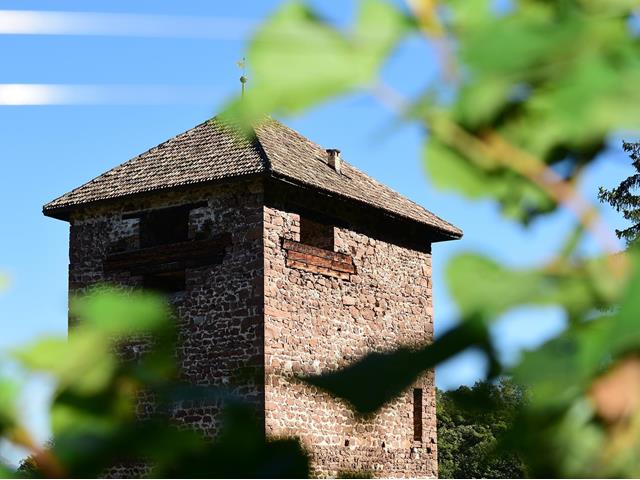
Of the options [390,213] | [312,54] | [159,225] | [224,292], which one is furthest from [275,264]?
[312,54]

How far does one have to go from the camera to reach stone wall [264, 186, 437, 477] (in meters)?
14.0

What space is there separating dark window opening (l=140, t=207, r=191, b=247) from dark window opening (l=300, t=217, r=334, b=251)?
186 cm

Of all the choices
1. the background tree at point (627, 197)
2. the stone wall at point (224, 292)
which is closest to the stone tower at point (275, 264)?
the stone wall at point (224, 292)

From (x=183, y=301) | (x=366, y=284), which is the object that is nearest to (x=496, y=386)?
(x=183, y=301)

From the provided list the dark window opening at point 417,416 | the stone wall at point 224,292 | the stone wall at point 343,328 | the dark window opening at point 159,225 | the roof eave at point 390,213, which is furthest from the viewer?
the dark window opening at point 417,416

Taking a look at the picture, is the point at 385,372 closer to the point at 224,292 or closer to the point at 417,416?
the point at 224,292

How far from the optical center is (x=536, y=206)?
0.73m

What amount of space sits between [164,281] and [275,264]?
7.73ft

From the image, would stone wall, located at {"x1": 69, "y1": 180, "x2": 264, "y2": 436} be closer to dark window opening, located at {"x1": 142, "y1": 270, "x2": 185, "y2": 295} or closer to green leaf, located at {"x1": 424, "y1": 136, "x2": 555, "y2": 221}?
dark window opening, located at {"x1": 142, "y1": 270, "x2": 185, "y2": 295}

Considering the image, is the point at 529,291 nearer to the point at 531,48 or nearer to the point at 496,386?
the point at 531,48

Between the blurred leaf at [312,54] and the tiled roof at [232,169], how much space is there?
13.5m

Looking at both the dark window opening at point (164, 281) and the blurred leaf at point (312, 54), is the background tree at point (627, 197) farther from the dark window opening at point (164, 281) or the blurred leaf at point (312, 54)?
the blurred leaf at point (312, 54)

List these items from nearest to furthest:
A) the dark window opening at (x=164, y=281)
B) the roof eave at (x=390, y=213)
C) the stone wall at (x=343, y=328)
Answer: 1. the stone wall at (x=343, y=328)
2. the roof eave at (x=390, y=213)
3. the dark window opening at (x=164, y=281)

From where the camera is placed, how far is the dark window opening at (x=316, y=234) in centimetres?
1548
